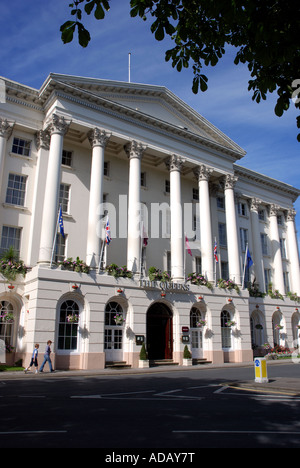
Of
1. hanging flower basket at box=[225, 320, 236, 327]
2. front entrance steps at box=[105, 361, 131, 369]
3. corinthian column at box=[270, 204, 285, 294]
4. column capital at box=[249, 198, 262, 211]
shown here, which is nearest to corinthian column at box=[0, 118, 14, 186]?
front entrance steps at box=[105, 361, 131, 369]

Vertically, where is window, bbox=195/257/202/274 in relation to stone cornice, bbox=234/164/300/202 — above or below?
below

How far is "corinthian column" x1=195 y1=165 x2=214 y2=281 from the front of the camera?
102 ft

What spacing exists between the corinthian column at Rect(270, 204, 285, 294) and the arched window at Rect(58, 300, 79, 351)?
24.4 meters

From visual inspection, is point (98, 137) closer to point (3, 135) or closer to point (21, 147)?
point (21, 147)

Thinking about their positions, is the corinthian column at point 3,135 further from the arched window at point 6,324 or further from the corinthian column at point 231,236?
Result: the corinthian column at point 231,236

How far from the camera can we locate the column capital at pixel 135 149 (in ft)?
96.6

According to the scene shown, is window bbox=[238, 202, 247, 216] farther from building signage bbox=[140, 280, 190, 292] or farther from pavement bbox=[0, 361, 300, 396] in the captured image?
pavement bbox=[0, 361, 300, 396]

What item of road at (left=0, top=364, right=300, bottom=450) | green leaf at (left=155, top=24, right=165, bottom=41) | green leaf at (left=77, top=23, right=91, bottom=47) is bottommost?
road at (left=0, top=364, right=300, bottom=450)

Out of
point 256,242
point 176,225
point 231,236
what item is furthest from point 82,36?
point 256,242

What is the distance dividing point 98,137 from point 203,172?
10.4 metres

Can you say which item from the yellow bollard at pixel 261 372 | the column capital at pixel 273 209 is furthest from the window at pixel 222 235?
the yellow bollard at pixel 261 372
